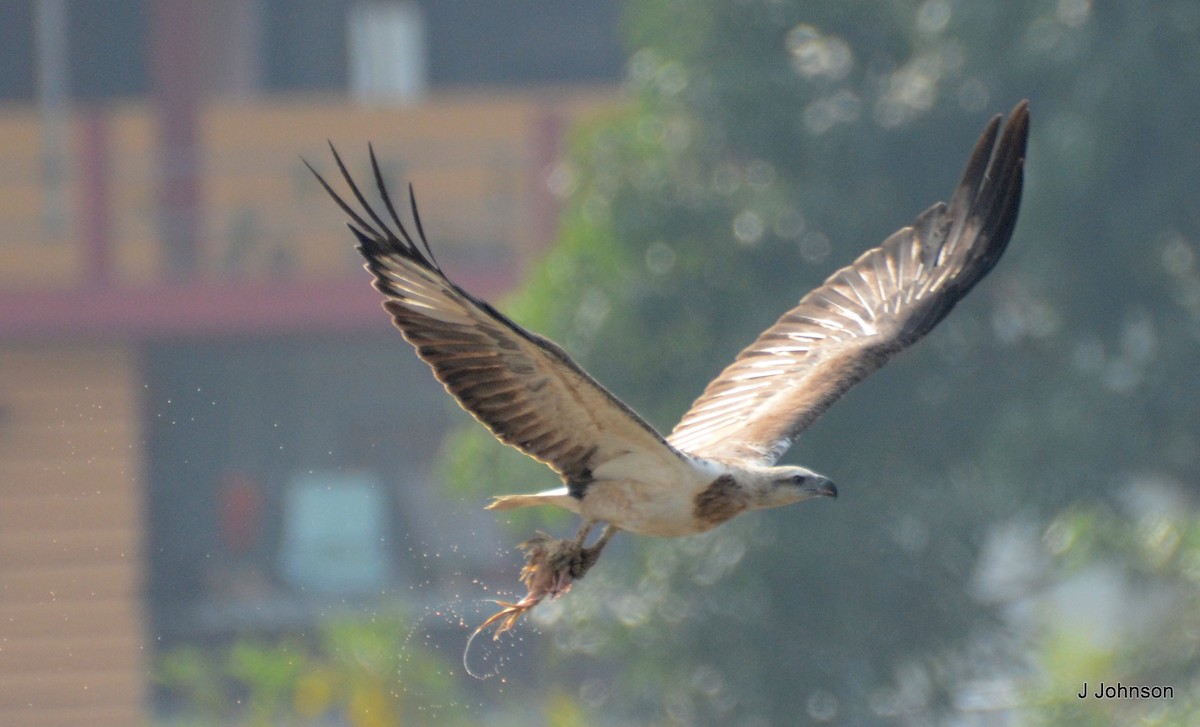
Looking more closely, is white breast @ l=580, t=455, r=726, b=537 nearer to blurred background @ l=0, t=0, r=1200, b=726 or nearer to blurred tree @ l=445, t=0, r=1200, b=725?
blurred background @ l=0, t=0, r=1200, b=726

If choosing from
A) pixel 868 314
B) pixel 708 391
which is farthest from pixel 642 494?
pixel 868 314

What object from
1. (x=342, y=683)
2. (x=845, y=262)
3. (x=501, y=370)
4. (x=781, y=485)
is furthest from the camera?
(x=342, y=683)

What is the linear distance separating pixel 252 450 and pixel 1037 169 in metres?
8.38

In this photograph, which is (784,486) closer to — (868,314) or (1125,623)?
(868,314)

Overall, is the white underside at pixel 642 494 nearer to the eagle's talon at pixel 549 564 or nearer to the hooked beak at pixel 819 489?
the eagle's talon at pixel 549 564

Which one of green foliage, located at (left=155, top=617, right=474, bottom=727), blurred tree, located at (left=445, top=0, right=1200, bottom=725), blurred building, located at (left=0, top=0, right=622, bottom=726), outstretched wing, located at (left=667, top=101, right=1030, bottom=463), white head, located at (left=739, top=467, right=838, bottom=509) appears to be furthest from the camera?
blurred building, located at (left=0, top=0, right=622, bottom=726)

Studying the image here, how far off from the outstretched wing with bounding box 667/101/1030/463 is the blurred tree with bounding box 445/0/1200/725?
4.88 metres

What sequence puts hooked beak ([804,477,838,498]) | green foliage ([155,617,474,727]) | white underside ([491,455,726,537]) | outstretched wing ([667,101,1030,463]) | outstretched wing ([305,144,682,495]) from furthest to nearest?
green foliage ([155,617,474,727]) → outstretched wing ([667,101,1030,463]) → hooked beak ([804,477,838,498]) → white underside ([491,455,726,537]) → outstretched wing ([305,144,682,495])

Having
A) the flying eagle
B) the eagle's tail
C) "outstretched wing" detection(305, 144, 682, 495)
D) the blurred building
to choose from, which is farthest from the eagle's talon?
the blurred building

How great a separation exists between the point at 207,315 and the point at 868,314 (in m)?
10.9

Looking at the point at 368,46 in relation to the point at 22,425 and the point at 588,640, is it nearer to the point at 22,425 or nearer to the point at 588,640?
Answer: the point at 22,425

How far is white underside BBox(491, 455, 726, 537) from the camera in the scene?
6.58m

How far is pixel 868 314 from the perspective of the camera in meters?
8.38

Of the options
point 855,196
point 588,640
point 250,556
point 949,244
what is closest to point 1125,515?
point 855,196
